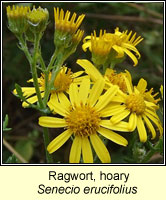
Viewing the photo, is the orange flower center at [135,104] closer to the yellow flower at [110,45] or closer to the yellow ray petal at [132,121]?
the yellow ray petal at [132,121]

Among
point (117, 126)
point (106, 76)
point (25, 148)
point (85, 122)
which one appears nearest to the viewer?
point (117, 126)

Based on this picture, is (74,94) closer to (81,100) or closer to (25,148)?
(81,100)

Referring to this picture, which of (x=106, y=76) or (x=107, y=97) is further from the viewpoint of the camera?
(x=106, y=76)

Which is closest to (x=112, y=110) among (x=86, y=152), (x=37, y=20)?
(x=86, y=152)

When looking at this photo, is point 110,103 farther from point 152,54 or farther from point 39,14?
point 152,54

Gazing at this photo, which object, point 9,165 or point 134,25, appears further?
point 134,25

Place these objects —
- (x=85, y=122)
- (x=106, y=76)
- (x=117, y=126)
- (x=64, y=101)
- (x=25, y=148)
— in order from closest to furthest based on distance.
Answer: (x=117, y=126), (x=85, y=122), (x=64, y=101), (x=106, y=76), (x=25, y=148)

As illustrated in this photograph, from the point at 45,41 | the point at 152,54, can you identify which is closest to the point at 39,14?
the point at 45,41
